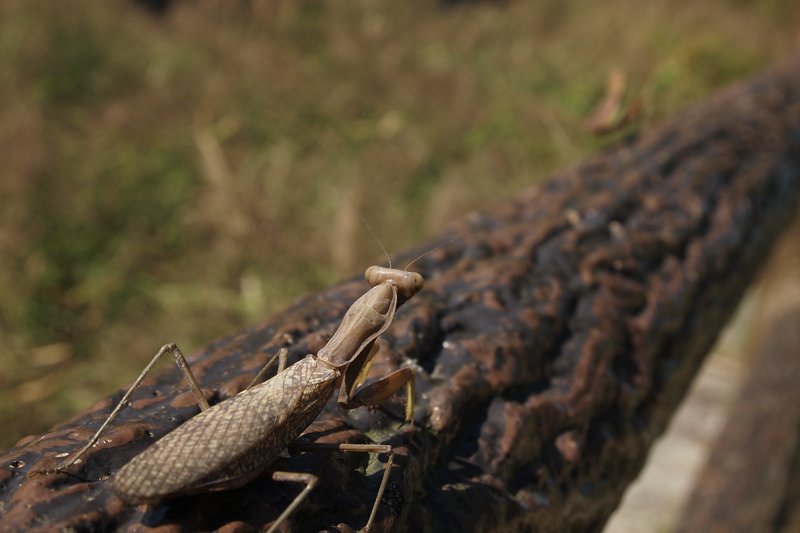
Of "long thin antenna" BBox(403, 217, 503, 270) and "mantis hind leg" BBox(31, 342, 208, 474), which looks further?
"long thin antenna" BBox(403, 217, 503, 270)

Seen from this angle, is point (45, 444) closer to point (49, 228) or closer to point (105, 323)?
point (105, 323)

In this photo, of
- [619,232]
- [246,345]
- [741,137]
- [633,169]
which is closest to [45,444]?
[246,345]

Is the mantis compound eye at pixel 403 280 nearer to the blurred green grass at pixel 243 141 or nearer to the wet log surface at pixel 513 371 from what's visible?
the wet log surface at pixel 513 371

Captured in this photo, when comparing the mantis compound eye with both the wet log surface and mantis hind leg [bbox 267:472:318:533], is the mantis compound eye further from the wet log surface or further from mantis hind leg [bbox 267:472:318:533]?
mantis hind leg [bbox 267:472:318:533]

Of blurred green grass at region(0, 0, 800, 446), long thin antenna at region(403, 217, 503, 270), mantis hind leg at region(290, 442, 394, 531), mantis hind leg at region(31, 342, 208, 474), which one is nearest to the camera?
mantis hind leg at region(31, 342, 208, 474)

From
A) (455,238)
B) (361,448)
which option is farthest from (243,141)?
(361,448)

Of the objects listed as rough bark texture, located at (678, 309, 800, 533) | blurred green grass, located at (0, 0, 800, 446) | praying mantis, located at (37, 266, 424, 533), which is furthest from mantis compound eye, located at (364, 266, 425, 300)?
rough bark texture, located at (678, 309, 800, 533)

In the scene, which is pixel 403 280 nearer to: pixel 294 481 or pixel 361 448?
pixel 361 448

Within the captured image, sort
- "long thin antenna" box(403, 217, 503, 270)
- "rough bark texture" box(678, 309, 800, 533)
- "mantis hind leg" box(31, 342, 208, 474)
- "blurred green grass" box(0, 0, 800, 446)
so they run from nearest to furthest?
1. "mantis hind leg" box(31, 342, 208, 474)
2. "long thin antenna" box(403, 217, 503, 270)
3. "rough bark texture" box(678, 309, 800, 533)
4. "blurred green grass" box(0, 0, 800, 446)
